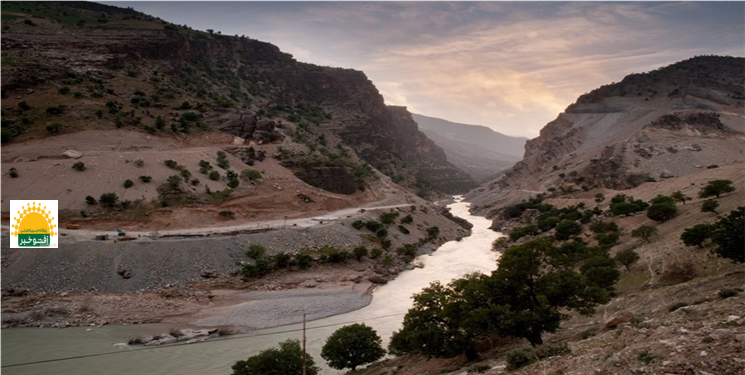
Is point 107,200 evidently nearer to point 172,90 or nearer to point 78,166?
point 78,166

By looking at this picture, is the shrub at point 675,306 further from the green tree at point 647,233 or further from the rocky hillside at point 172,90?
the rocky hillside at point 172,90

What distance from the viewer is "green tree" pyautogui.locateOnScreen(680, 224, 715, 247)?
25719 millimetres

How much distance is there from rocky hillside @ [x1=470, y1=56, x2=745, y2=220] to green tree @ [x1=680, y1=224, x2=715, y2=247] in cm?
4601

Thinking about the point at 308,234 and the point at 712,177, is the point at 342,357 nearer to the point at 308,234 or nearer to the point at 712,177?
the point at 308,234

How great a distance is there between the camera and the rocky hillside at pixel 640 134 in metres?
72.7

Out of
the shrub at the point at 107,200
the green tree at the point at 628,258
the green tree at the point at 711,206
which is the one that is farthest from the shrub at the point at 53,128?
the green tree at the point at 711,206

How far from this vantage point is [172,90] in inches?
2618

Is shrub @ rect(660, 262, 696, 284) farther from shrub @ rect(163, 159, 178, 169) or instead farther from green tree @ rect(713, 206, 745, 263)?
shrub @ rect(163, 159, 178, 169)

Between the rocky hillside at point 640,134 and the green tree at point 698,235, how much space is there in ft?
151

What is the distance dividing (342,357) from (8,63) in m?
61.7

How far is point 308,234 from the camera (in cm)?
4322

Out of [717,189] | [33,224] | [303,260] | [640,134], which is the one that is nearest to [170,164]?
[33,224]

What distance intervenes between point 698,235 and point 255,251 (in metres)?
32.5

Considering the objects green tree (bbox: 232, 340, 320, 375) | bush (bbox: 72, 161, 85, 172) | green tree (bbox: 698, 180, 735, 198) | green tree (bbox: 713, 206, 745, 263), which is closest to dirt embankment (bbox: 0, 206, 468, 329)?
green tree (bbox: 232, 340, 320, 375)
